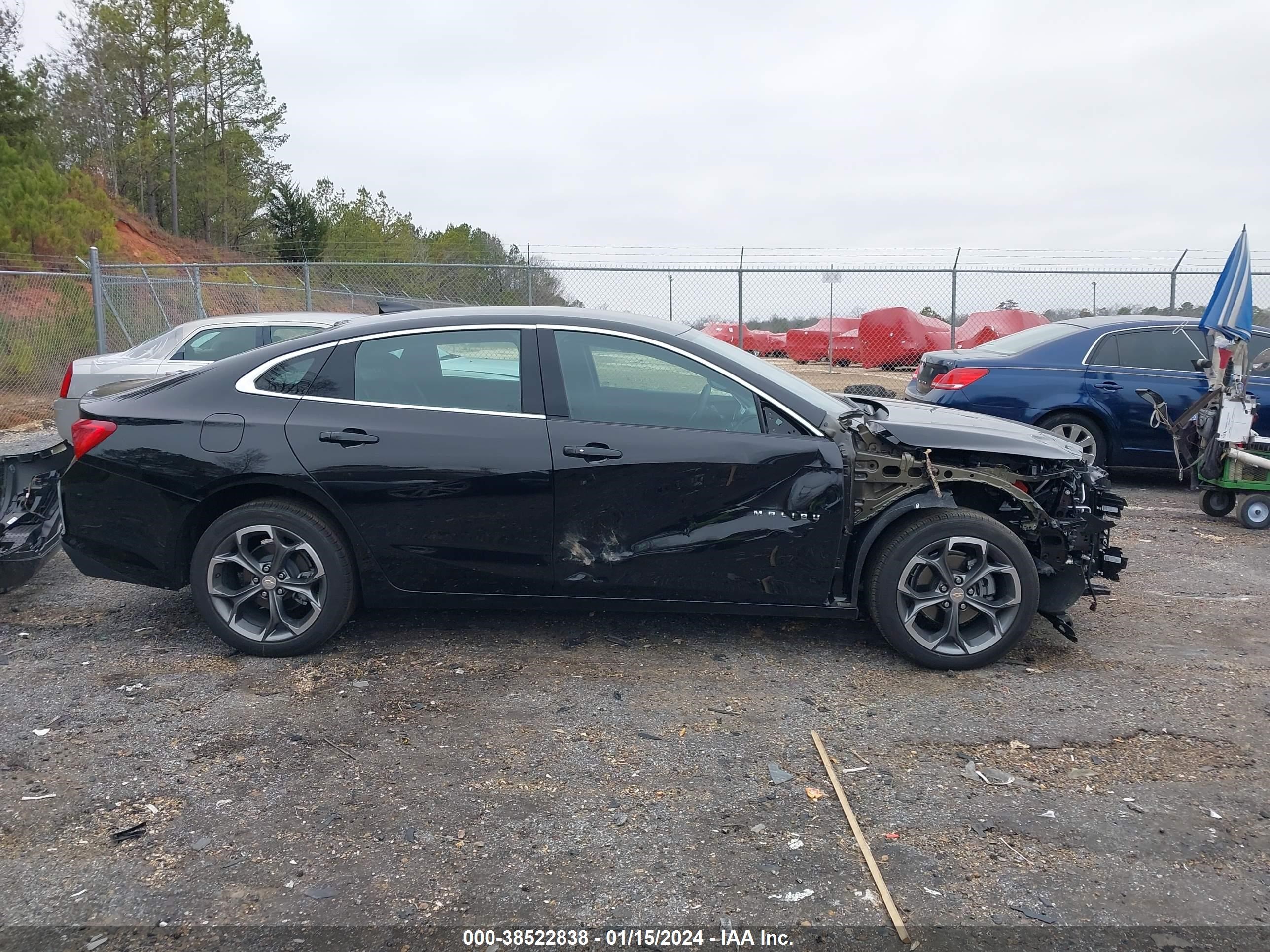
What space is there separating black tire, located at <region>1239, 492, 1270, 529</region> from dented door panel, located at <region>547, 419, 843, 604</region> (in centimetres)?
478

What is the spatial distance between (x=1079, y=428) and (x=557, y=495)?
6018mm

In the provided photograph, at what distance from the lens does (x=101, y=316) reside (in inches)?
512

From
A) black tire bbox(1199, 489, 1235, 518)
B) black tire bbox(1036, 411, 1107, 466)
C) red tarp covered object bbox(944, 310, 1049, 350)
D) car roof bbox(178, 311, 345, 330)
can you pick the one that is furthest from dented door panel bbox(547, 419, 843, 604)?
red tarp covered object bbox(944, 310, 1049, 350)

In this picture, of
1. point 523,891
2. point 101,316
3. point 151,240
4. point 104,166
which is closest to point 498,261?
point 101,316

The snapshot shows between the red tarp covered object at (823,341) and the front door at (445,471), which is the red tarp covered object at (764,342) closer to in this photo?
the red tarp covered object at (823,341)

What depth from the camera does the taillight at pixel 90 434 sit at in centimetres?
439

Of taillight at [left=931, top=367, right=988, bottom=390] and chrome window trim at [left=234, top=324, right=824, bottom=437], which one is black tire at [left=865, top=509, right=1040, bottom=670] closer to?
chrome window trim at [left=234, top=324, right=824, bottom=437]

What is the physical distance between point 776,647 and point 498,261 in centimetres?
2323

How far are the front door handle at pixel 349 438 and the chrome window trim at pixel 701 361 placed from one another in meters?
0.92

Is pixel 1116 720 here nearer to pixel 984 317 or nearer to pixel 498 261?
pixel 984 317

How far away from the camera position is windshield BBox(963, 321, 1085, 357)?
343 inches

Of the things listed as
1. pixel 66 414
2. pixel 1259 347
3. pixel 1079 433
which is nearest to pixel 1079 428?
pixel 1079 433

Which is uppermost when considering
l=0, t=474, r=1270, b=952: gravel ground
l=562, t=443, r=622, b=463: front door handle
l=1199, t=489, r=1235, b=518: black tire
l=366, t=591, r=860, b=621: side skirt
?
l=562, t=443, r=622, b=463: front door handle

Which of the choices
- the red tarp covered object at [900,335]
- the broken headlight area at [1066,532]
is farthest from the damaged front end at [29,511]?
the red tarp covered object at [900,335]
